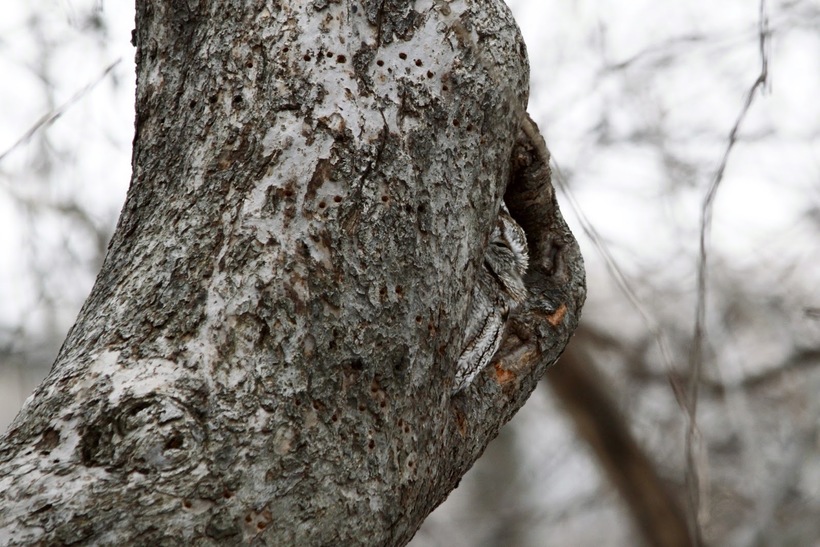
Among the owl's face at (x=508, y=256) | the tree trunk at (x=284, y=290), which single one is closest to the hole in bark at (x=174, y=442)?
the tree trunk at (x=284, y=290)

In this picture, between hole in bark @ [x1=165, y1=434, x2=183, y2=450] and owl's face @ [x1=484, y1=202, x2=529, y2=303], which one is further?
owl's face @ [x1=484, y1=202, x2=529, y2=303]

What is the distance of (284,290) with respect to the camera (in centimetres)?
92

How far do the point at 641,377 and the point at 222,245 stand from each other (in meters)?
3.46

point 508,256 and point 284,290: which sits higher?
point 508,256

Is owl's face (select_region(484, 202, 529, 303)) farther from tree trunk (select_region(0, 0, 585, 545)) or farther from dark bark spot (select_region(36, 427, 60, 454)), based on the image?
dark bark spot (select_region(36, 427, 60, 454))

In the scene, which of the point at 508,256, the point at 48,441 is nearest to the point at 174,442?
the point at 48,441

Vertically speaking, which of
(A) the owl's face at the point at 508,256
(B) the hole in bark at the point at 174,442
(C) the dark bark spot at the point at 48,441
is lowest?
(B) the hole in bark at the point at 174,442

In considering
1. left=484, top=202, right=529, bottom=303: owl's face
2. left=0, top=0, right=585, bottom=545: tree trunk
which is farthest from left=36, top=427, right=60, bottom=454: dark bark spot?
left=484, top=202, right=529, bottom=303: owl's face

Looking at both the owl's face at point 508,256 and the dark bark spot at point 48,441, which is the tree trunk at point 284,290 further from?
the owl's face at point 508,256

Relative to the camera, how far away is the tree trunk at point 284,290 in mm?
834

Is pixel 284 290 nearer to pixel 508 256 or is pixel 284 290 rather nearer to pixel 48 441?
pixel 48 441

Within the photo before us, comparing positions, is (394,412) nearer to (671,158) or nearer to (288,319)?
(288,319)

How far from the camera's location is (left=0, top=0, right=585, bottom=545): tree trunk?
834 millimetres

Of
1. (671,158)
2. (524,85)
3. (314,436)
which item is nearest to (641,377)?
(671,158)
